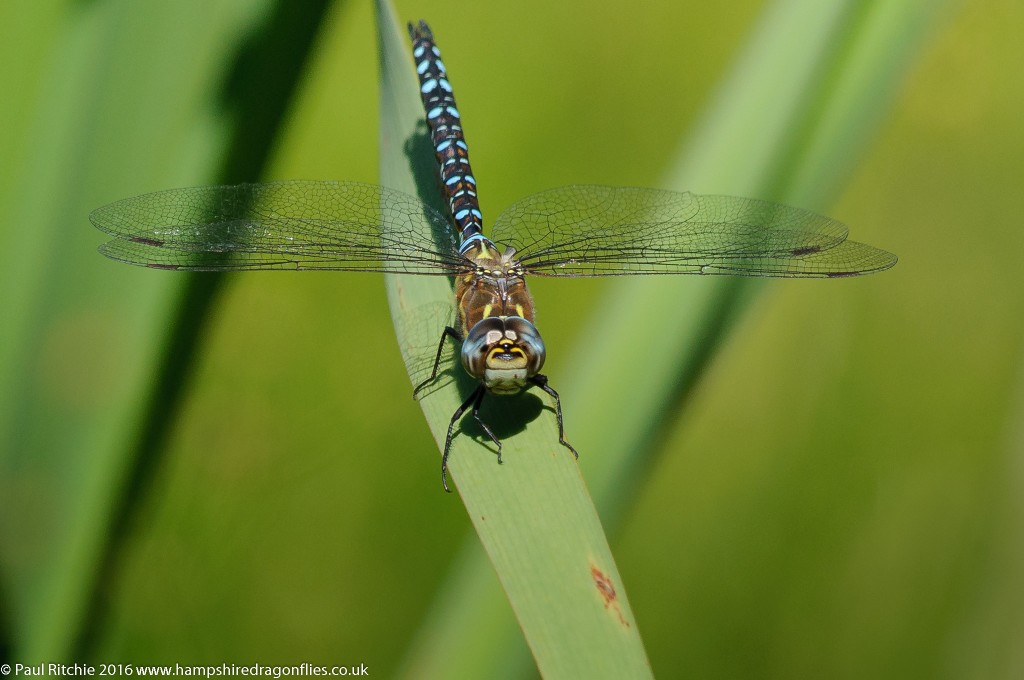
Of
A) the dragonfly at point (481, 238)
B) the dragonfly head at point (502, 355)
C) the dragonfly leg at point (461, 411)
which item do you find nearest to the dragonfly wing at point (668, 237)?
the dragonfly at point (481, 238)

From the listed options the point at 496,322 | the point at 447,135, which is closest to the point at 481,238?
the point at 447,135

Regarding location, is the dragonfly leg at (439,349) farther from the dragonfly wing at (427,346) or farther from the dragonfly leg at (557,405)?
the dragonfly leg at (557,405)

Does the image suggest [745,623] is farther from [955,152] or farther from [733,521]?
[955,152]

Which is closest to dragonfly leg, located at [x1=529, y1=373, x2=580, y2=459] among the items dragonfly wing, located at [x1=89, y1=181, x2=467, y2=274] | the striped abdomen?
dragonfly wing, located at [x1=89, y1=181, x2=467, y2=274]

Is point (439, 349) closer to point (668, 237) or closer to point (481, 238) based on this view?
point (481, 238)

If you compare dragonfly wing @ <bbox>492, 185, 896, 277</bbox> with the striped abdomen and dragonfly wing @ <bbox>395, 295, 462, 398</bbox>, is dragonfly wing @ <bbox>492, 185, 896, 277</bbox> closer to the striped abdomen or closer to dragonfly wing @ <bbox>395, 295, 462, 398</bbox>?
the striped abdomen

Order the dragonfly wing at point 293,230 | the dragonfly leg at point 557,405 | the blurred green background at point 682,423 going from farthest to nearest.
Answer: the blurred green background at point 682,423 → the dragonfly wing at point 293,230 → the dragonfly leg at point 557,405

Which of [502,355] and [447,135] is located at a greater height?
[447,135]
